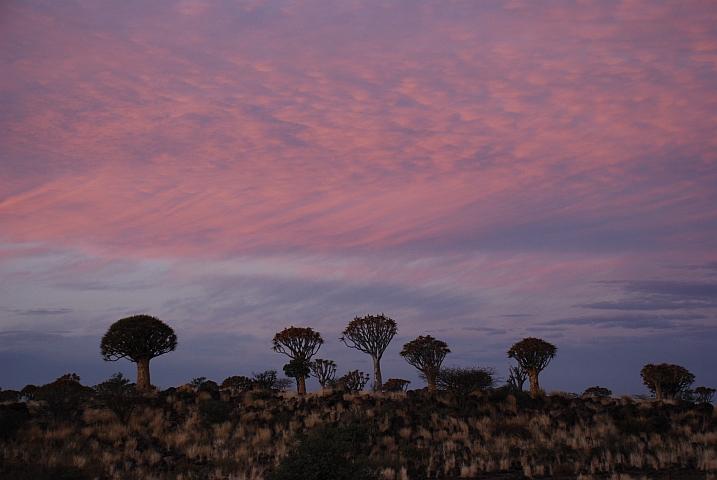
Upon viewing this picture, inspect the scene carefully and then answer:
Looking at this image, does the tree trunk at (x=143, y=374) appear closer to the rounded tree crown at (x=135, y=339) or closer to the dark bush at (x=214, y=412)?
the rounded tree crown at (x=135, y=339)

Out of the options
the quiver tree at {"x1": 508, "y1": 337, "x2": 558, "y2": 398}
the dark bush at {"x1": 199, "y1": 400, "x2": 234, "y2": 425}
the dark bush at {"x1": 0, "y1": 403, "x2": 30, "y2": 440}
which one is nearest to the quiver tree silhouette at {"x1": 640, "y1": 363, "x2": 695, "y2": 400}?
the quiver tree at {"x1": 508, "y1": 337, "x2": 558, "y2": 398}

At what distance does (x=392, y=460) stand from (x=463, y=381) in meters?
10.1

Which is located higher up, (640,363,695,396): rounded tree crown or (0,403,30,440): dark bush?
(0,403,30,440): dark bush

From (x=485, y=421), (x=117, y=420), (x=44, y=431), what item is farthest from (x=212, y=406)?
(x=485, y=421)

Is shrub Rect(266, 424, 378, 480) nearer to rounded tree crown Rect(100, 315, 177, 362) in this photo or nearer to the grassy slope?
the grassy slope

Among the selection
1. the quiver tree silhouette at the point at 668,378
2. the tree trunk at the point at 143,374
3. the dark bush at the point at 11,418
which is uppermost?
the tree trunk at the point at 143,374

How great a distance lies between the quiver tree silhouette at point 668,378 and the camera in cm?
4634

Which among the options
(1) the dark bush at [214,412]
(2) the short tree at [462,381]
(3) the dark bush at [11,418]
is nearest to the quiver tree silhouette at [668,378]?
(2) the short tree at [462,381]

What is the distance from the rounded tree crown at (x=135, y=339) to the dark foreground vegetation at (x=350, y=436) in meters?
2.10

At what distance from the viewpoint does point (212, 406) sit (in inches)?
1041

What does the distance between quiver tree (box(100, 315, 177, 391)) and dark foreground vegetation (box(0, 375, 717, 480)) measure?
1957 mm

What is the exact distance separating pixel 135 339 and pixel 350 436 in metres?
15.5

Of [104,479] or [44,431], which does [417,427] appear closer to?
[104,479]

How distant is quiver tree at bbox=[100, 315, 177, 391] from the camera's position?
3107 cm
